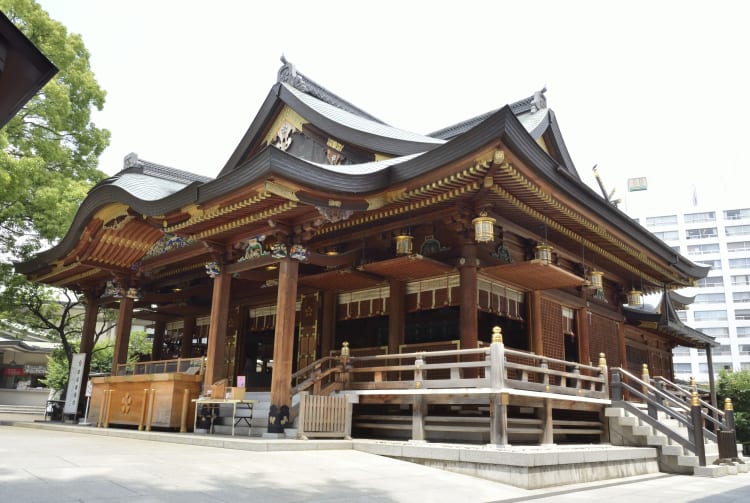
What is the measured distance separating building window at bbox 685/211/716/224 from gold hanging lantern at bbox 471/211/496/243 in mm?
74551

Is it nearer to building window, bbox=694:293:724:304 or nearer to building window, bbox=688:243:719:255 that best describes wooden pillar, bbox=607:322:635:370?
building window, bbox=694:293:724:304

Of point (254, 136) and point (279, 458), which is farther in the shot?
point (254, 136)

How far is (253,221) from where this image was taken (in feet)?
40.5

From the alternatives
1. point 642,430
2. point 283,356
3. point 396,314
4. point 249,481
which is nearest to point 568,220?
point 396,314

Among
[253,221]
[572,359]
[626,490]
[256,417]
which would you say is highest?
[253,221]

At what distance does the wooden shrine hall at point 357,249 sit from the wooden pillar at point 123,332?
0.14 feet

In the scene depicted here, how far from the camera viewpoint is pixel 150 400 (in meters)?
13.4

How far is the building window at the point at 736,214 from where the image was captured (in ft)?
237

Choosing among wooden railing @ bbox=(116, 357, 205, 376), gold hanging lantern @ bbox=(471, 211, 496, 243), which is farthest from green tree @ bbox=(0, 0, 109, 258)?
gold hanging lantern @ bbox=(471, 211, 496, 243)

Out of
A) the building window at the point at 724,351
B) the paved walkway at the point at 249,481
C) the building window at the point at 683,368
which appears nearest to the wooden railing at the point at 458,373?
the paved walkway at the point at 249,481

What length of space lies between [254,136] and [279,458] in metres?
10.3

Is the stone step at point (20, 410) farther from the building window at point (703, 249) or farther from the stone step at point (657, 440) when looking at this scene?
the building window at point (703, 249)

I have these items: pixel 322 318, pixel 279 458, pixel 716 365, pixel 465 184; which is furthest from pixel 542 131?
pixel 716 365

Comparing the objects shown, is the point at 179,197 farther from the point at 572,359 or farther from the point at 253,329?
the point at 572,359
